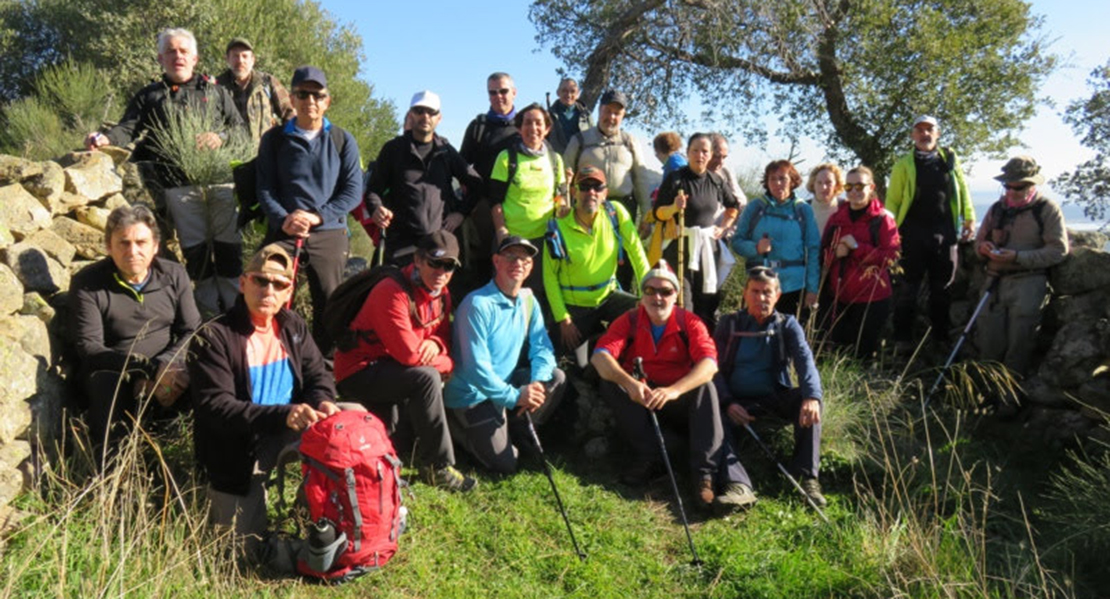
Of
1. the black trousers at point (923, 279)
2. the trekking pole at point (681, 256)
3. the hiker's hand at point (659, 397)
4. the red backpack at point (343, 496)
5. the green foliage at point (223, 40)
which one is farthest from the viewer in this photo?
the green foliage at point (223, 40)

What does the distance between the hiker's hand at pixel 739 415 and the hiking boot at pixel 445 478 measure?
207 cm

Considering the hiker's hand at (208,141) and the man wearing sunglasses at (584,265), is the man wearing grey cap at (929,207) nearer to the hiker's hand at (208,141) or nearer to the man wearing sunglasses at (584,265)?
the man wearing sunglasses at (584,265)

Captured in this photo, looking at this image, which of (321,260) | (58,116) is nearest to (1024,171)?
(321,260)

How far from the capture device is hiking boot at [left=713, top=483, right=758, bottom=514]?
5645 millimetres

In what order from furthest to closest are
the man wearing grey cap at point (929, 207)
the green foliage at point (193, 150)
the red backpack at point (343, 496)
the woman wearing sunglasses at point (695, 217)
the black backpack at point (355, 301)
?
the man wearing grey cap at point (929, 207)
the woman wearing sunglasses at point (695, 217)
the green foliage at point (193, 150)
the black backpack at point (355, 301)
the red backpack at point (343, 496)

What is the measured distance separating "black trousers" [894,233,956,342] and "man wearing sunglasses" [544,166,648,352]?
3.34 m

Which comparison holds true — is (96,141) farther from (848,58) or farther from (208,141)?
(848,58)

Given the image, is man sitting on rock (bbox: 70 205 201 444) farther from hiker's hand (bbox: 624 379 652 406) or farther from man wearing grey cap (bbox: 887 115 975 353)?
man wearing grey cap (bbox: 887 115 975 353)

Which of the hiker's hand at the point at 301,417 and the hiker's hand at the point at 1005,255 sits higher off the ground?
the hiker's hand at the point at 1005,255

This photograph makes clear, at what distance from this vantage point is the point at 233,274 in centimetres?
679

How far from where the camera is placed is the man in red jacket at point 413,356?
5.40 meters

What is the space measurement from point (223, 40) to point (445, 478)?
14.2 m

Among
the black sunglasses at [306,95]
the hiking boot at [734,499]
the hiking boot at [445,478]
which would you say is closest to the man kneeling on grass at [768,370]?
the hiking boot at [734,499]

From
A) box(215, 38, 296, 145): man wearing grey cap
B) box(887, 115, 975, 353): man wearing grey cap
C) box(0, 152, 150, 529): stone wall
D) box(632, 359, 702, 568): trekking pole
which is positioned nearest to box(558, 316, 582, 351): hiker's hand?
box(632, 359, 702, 568): trekking pole
